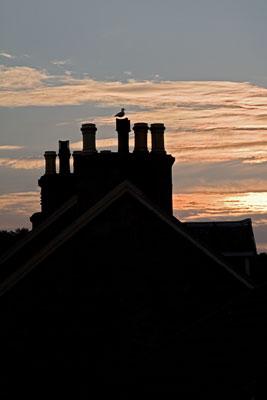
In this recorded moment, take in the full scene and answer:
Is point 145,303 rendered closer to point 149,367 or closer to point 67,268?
point 67,268

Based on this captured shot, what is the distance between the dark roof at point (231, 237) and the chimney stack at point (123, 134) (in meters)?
10.2

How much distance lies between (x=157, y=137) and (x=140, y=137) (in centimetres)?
59

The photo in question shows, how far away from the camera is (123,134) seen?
2539 cm

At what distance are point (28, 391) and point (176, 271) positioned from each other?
515cm

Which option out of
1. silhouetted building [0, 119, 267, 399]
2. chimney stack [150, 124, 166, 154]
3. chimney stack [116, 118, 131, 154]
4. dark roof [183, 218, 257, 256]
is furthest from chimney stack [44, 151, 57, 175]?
silhouetted building [0, 119, 267, 399]

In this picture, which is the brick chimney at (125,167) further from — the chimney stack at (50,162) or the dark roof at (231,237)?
the dark roof at (231,237)

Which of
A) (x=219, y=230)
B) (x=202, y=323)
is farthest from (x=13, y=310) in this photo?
(x=219, y=230)

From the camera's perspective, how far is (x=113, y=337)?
22797mm

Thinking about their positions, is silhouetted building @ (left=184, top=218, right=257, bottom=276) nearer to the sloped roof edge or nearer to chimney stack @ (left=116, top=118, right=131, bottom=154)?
chimney stack @ (left=116, top=118, right=131, bottom=154)

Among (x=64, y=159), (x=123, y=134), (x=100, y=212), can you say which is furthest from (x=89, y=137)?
(x=64, y=159)

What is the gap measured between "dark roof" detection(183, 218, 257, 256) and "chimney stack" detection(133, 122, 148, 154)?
29.1ft

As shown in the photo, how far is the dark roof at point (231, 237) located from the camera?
35719 mm

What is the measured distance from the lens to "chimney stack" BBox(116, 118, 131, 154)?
2539cm

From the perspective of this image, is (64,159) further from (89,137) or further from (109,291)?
(109,291)
